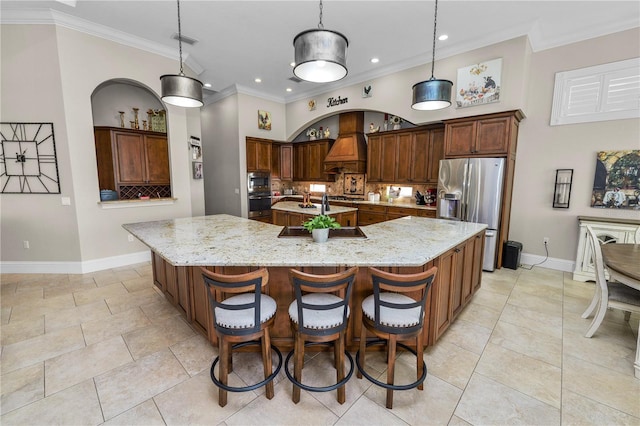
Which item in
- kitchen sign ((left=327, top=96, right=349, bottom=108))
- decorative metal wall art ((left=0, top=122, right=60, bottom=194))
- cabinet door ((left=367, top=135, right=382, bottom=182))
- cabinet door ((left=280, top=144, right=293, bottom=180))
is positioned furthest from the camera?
cabinet door ((left=280, top=144, right=293, bottom=180))

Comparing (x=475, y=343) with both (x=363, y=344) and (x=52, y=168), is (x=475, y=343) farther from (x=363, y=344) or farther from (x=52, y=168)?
(x=52, y=168)

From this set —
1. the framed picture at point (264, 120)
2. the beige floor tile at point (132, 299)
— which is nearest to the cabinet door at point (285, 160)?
the framed picture at point (264, 120)

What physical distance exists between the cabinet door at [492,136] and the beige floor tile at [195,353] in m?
4.57

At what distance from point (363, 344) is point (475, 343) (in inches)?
49.1

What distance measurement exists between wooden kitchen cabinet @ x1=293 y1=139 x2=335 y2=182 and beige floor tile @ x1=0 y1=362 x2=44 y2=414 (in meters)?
6.03

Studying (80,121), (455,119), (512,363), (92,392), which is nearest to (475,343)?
(512,363)

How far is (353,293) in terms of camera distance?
2209 millimetres

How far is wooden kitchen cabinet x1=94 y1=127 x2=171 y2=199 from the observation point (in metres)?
5.45

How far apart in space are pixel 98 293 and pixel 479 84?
20.5ft

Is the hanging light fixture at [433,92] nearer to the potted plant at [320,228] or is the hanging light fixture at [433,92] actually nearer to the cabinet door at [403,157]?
the potted plant at [320,228]

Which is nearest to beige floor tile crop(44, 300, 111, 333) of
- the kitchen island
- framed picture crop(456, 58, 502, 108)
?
the kitchen island

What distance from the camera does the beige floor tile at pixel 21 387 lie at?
1824 millimetres

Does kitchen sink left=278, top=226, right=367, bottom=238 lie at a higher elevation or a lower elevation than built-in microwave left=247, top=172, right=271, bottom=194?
lower

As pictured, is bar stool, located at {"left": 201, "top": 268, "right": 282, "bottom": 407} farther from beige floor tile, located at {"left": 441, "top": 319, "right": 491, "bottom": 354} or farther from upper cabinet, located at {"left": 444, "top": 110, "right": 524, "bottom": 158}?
upper cabinet, located at {"left": 444, "top": 110, "right": 524, "bottom": 158}
